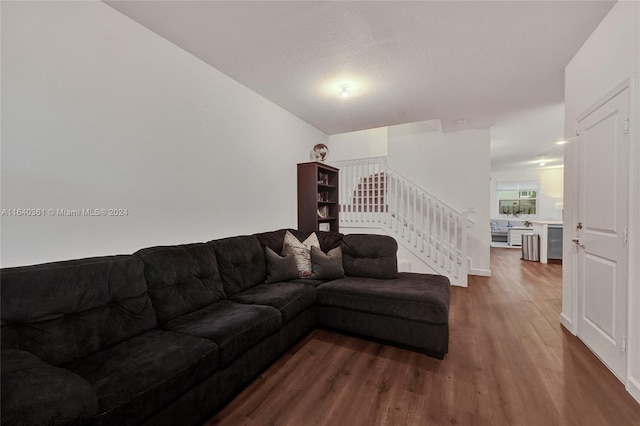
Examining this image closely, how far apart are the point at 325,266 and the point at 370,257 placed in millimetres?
515

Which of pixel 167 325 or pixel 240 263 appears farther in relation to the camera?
pixel 240 263

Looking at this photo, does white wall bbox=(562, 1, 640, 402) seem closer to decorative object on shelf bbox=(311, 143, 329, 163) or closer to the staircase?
the staircase

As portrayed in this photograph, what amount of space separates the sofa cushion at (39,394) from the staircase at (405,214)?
167 inches

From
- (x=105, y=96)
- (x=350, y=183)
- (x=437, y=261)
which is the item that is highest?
(x=105, y=96)

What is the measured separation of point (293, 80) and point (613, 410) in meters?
3.67

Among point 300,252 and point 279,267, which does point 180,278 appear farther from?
point 300,252

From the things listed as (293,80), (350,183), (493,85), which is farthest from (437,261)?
(293,80)

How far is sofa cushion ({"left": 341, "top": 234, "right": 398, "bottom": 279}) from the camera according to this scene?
9.27 ft

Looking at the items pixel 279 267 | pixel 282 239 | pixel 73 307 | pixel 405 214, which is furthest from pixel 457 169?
pixel 73 307

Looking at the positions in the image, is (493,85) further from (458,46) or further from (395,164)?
(395,164)

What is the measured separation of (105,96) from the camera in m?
1.89

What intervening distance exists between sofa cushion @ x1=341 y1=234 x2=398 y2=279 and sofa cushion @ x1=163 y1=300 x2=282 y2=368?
46.3 inches

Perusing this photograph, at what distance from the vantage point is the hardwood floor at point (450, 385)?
1.53 m

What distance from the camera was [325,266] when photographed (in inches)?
113
